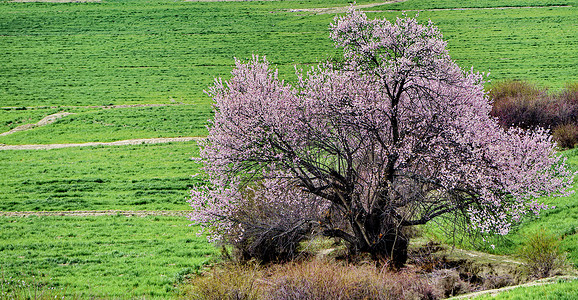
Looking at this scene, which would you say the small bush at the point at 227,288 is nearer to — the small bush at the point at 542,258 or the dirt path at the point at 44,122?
the small bush at the point at 542,258

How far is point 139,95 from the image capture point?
68562mm

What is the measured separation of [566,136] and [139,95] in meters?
49.8

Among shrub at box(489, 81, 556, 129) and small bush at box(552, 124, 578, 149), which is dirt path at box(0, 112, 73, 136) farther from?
small bush at box(552, 124, 578, 149)

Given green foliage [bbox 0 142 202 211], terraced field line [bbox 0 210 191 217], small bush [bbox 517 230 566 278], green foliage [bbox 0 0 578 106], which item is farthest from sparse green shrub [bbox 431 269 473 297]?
green foliage [bbox 0 0 578 106]

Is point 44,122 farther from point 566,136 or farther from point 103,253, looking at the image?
point 566,136

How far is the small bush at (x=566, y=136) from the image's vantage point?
1668 inches

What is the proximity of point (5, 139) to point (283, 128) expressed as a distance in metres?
41.7

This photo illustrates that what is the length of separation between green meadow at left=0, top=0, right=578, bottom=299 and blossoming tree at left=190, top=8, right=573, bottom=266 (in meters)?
4.18

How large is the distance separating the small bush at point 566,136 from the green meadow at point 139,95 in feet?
16.8

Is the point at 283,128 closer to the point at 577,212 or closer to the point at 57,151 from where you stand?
the point at 577,212

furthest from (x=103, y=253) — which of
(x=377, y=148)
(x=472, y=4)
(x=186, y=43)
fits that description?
(x=472, y=4)

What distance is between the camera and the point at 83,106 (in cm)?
6462

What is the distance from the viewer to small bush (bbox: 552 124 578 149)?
139 ft

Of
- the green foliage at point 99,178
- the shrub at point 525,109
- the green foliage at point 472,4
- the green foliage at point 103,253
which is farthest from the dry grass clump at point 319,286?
the green foliage at point 472,4
